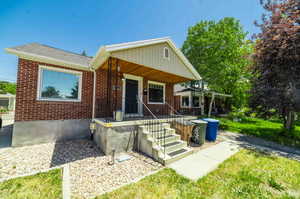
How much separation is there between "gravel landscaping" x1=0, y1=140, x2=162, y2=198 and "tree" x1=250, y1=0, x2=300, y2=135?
7.61m

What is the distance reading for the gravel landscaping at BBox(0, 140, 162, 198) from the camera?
105 inches

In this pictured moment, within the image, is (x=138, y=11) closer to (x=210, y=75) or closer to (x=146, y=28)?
(x=146, y=28)

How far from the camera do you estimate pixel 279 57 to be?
242 inches

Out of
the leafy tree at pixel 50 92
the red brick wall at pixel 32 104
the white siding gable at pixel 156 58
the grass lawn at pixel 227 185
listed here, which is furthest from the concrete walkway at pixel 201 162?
the leafy tree at pixel 50 92

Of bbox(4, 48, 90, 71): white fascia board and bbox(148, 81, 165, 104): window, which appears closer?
bbox(4, 48, 90, 71): white fascia board

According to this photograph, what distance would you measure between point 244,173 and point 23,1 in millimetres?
12563

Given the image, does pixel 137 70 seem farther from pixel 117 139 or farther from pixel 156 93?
pixel 117 139

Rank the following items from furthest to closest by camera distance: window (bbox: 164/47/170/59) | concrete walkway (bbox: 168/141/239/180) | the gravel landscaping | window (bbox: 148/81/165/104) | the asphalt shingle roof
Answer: window (bbox: 148/81/165/104), window (bbox: 164/47/170/59), the asphalt shingle roof, concrete walkway (bbox: 168/141/239/180), the gravel landscaping

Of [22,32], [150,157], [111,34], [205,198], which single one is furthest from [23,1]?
[205,198]

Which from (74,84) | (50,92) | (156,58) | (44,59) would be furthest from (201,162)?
(44,59)

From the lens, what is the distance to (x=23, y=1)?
656 cm

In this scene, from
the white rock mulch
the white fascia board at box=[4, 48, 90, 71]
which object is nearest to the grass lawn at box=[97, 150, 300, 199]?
the white rock mulch

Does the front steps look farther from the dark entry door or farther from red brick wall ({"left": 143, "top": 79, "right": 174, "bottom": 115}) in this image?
red brick wall ({"left": 143, "top": 79, "right": 174, "bottom": 115})

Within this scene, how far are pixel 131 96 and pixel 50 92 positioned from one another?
154 inches
